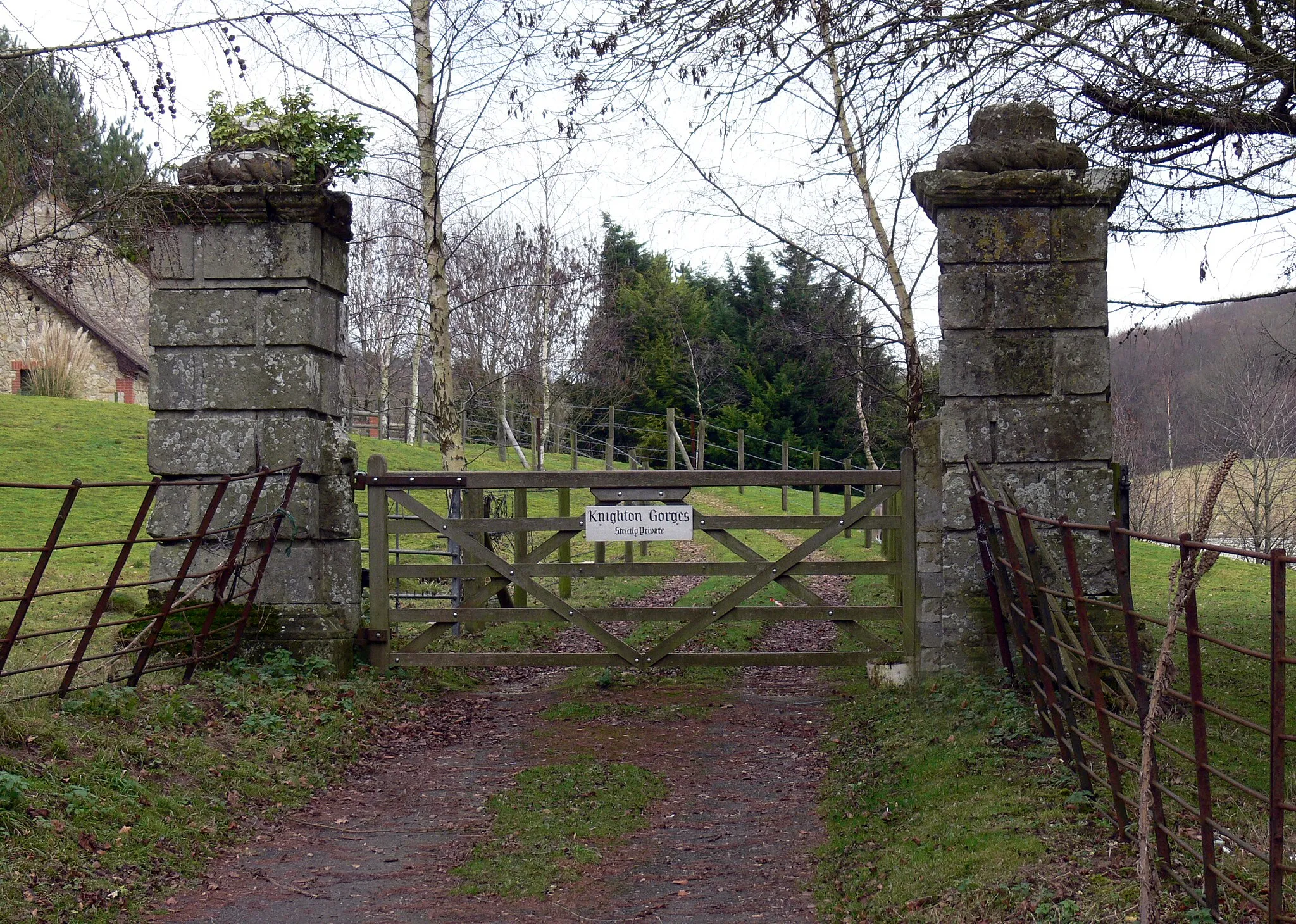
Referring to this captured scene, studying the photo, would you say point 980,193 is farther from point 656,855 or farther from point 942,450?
point 656,855

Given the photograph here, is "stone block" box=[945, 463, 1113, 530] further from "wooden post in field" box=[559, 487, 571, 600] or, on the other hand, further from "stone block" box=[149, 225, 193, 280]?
"stone block" box=[149, 225, 193, 280]

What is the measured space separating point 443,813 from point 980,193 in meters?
4.88

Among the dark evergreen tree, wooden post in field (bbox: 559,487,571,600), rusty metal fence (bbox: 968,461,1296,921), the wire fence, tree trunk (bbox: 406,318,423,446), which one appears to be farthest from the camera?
the wire fence

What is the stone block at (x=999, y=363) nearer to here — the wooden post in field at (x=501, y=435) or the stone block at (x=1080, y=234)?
the stone block at (x=1080, y=234)

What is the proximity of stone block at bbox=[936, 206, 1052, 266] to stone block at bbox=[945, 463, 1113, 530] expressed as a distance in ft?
4.36

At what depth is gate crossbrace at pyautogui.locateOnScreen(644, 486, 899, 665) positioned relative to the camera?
7766 mm

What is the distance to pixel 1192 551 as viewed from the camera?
2926 millimetres

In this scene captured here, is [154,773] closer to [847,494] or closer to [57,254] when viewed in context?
[57,254]

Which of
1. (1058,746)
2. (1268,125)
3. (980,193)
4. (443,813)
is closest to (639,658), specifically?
(443,813)

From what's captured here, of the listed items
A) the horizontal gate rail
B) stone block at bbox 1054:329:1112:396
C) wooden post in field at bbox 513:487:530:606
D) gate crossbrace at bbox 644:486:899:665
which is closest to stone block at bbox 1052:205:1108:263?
stone block at bbox 1054:329:1112:396

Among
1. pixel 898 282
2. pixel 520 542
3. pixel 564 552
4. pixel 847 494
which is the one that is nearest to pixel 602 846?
pixel 520 542

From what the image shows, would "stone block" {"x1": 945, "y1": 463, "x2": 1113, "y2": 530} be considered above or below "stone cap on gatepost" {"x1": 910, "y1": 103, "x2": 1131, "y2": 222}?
below

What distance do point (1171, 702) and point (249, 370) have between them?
20.4 feet

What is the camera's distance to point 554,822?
17.7 feet
